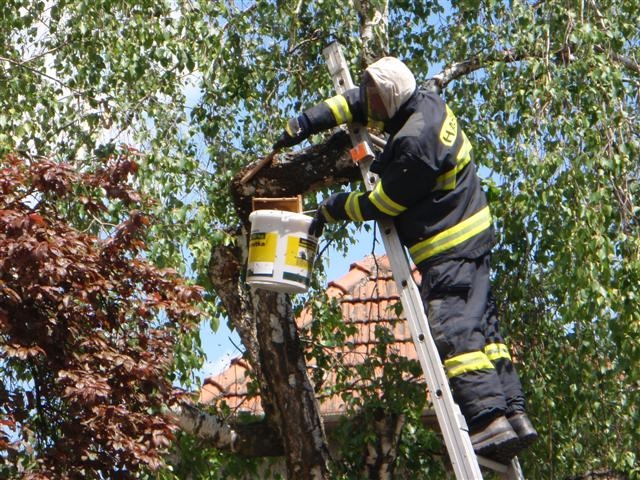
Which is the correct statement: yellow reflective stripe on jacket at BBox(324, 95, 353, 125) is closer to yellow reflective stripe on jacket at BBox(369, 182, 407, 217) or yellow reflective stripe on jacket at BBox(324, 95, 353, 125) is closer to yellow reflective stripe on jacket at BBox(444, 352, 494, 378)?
yellow reflective stripe on jacket at BBox(369, 182, 407, 217)

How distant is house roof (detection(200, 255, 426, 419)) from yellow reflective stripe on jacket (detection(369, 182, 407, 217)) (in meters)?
2.80

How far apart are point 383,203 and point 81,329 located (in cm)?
159

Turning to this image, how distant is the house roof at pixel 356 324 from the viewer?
26.5 feet

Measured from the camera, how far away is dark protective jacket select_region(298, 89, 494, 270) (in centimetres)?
480

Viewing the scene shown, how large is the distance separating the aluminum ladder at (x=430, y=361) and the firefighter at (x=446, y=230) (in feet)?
0.15

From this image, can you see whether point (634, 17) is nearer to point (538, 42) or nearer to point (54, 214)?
point (538, 42)

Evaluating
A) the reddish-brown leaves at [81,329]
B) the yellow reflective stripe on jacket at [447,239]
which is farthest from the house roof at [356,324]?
the yellow reflective stripe on jacket at [447,239]

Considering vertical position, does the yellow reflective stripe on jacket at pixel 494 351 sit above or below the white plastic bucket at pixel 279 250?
below

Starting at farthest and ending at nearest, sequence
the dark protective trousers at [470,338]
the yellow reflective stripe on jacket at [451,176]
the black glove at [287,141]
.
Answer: the black glove at [287,141] < the yellow reflective stripe on jacket at [451,176] < the dark protective trousers at [470,338]

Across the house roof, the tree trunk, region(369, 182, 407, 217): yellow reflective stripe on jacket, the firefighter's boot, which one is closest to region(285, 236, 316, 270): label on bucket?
region(369, 182, 407, 217): yellow reflective stripe on jacket

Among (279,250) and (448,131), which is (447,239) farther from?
(279,250)

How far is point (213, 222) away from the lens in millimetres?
7023

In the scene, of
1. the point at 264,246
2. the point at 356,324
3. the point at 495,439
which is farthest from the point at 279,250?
the point at 356,324

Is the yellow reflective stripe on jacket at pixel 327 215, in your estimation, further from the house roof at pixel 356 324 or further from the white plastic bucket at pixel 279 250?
the house roof at pixel 356 324
